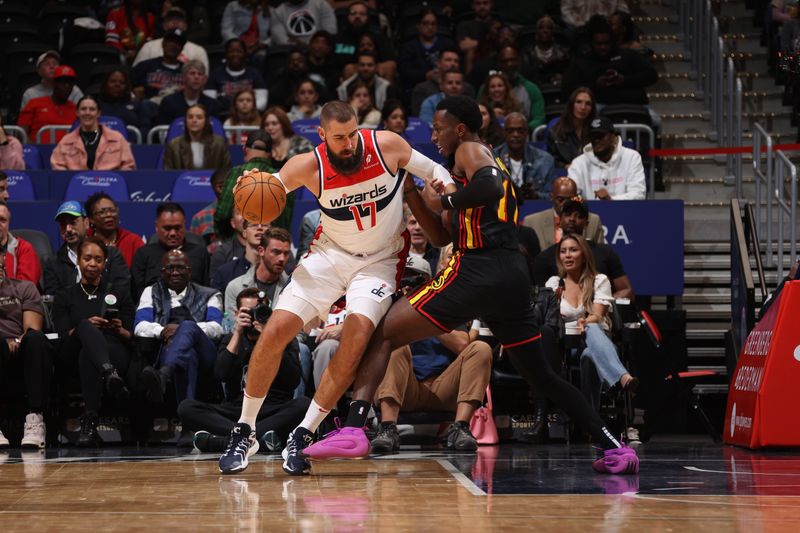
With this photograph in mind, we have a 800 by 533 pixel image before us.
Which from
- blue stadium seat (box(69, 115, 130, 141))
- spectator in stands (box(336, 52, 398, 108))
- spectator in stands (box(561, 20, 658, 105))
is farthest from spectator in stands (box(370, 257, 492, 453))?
spectator in stands (box(561, 20, 658, 105))

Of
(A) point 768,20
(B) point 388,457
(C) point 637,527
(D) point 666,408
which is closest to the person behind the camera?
(C) point 637,527

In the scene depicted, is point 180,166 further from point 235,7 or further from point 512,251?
point 512,251

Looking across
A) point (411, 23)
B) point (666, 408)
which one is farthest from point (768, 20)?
point (666, 408)

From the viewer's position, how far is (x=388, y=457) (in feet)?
24.0

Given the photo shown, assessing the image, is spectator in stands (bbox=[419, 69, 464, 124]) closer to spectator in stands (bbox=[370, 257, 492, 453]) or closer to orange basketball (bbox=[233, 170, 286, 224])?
spectator in stands (bbox=[370, 257, 492, 453])

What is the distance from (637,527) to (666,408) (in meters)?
5.84

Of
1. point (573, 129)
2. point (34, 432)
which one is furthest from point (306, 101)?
point (34, 432)

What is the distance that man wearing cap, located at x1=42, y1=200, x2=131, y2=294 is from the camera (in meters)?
9.32

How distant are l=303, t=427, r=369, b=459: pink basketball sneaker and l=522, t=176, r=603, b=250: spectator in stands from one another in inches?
174

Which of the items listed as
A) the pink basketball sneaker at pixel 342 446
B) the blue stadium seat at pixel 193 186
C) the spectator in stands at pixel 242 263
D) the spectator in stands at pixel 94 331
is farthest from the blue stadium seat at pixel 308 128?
the pink basketball sneaker at pixel 342 446

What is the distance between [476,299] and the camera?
5.90m

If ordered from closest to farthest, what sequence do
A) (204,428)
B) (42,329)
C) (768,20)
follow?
(204,428)
(42,329)
(768,20)

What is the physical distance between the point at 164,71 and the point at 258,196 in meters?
8.61

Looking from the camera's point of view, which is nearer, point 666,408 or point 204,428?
point 204,428
